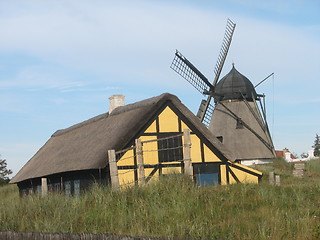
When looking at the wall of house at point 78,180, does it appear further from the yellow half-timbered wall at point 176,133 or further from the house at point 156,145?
the yellow half-timbered wall at point 176,133

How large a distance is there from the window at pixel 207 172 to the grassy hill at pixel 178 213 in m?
8.72

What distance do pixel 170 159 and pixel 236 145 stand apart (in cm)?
1529

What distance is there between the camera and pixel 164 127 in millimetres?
21500

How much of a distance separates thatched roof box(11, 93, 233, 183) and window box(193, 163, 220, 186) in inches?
Result: 29.2

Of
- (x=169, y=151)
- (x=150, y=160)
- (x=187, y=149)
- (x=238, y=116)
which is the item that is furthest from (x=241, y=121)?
(x=187, y=149)

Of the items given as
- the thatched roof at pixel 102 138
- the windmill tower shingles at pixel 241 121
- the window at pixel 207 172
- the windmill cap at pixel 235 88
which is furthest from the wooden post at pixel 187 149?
the windmill cap at pixel 235 88

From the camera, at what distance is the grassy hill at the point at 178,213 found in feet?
28.9

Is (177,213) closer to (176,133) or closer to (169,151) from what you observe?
(169,151)

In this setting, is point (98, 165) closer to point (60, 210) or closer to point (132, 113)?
point (132, 113)

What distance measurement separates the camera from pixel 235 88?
36.3 meters

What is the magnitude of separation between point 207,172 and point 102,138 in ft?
15.5

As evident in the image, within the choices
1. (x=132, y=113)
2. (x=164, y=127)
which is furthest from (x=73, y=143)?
(x=164, y=127)

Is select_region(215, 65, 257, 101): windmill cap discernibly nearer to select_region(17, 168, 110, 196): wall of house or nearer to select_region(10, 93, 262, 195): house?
select_region(10, 93, 262, 195): house

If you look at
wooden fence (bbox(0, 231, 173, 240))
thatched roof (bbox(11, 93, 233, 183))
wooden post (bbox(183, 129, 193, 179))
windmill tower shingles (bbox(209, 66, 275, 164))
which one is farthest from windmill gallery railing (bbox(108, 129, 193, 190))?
windmill tower shingles (bbox(209, 66, 275, 164))
